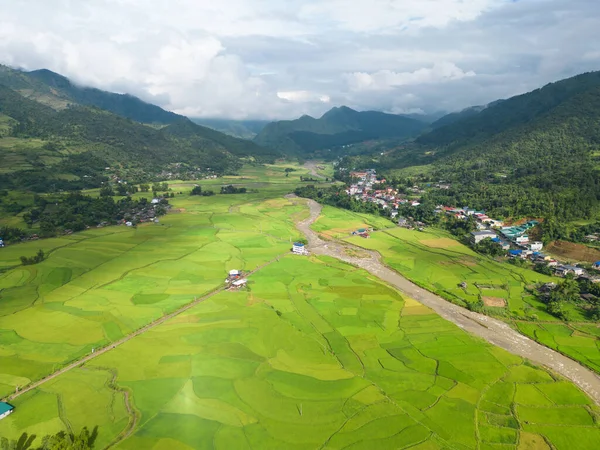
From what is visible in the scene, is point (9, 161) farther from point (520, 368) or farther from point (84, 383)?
point (520, 368)

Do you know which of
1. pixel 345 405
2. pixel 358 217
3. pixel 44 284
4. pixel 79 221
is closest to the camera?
pixel 345 405

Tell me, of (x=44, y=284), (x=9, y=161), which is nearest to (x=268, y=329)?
(x=44, y=284)

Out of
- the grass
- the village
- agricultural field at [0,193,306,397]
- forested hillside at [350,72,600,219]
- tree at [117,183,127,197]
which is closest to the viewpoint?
agricultural field at [0,193,306,397]

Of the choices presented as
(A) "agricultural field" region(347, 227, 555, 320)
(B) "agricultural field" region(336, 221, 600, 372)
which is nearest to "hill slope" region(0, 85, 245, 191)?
(A) "agricultural field" region(347, 227, 555, 320)

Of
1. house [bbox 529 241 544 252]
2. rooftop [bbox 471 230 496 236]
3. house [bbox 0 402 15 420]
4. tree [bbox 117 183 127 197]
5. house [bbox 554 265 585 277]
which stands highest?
tree [bbox 117 183 127 197]

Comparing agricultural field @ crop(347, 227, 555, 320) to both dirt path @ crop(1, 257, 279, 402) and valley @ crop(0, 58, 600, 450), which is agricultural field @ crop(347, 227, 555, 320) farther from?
dirt path @ crop(1, 257, 279, 402)

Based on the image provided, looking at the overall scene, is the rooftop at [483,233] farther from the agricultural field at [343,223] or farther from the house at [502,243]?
the agricultural field at [343,223]

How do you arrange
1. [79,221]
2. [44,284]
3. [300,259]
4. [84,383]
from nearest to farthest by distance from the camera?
[84,383]
[44,284]
[300,259]
[79,221]
